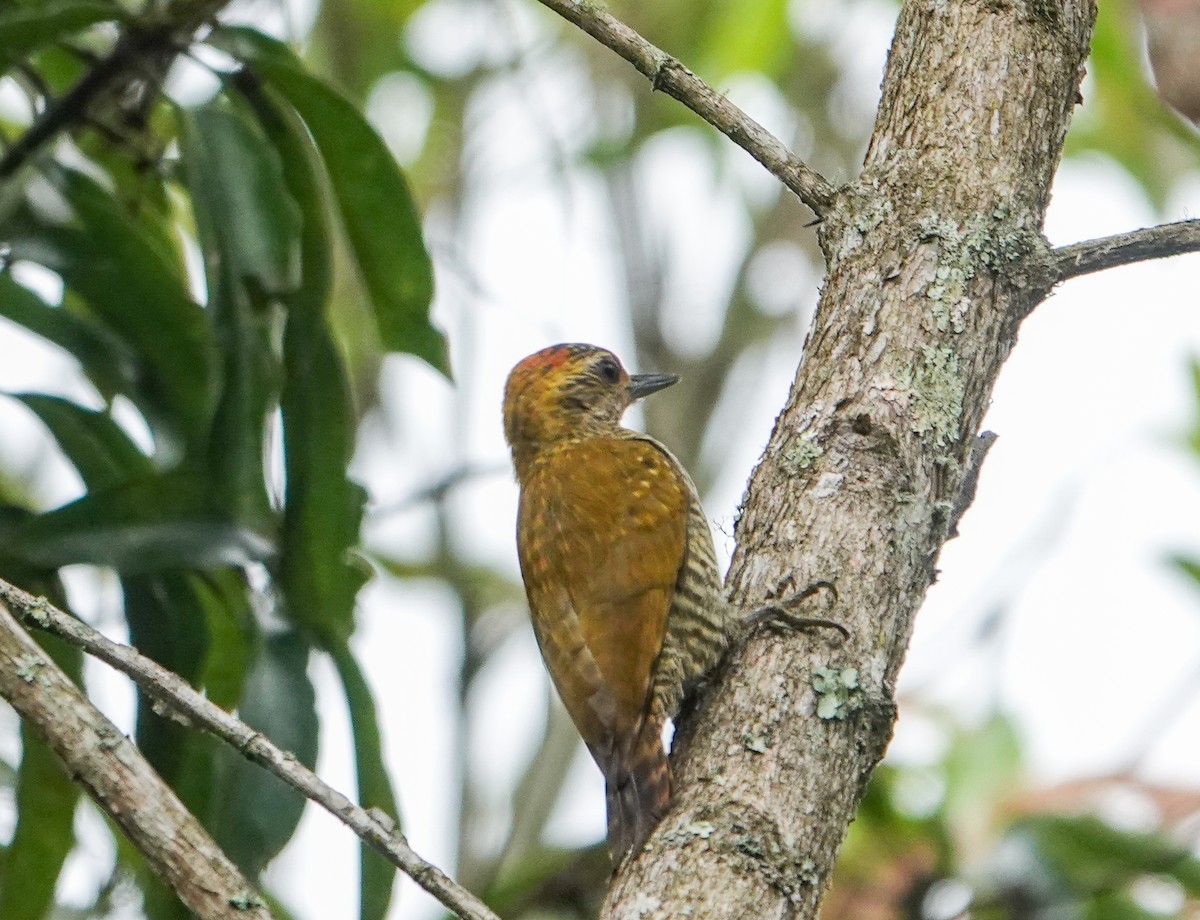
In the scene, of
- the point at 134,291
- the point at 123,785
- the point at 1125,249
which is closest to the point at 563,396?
the point at 134,291

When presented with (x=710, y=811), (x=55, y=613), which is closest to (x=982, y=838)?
(x=710, y=811)

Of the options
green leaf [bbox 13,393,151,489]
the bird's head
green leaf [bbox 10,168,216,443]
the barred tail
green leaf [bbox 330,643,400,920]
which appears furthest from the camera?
the bird's head

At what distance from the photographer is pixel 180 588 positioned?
9.68ft

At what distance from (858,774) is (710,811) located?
0.22 meters

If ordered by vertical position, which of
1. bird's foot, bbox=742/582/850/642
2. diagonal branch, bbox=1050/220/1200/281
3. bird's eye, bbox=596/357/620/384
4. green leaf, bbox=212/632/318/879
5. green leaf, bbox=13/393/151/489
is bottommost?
green leaf, bbox=212/632/318/879

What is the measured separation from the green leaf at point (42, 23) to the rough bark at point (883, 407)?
156cm

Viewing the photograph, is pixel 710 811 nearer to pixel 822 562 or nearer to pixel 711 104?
pixel 822 562

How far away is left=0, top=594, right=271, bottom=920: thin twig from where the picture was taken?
4.96ft

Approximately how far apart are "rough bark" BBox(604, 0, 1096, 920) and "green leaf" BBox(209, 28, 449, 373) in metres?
1.14

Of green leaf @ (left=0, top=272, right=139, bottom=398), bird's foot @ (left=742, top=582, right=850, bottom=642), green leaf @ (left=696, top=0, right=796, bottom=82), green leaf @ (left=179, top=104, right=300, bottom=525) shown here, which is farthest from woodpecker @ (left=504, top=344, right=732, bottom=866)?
green leaf @ (left=696, top=0, right=796, bottom=82)

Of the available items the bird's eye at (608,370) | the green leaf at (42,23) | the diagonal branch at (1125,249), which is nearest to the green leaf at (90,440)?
the green leaf at (42,23)

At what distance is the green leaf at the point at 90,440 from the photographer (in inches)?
117

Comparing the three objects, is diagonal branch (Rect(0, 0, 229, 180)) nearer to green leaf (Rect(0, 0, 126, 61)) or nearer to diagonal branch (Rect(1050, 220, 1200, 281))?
green leaf (Rect(0, 0, 126, 61))

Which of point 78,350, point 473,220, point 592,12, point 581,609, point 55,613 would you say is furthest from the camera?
point 473,220
